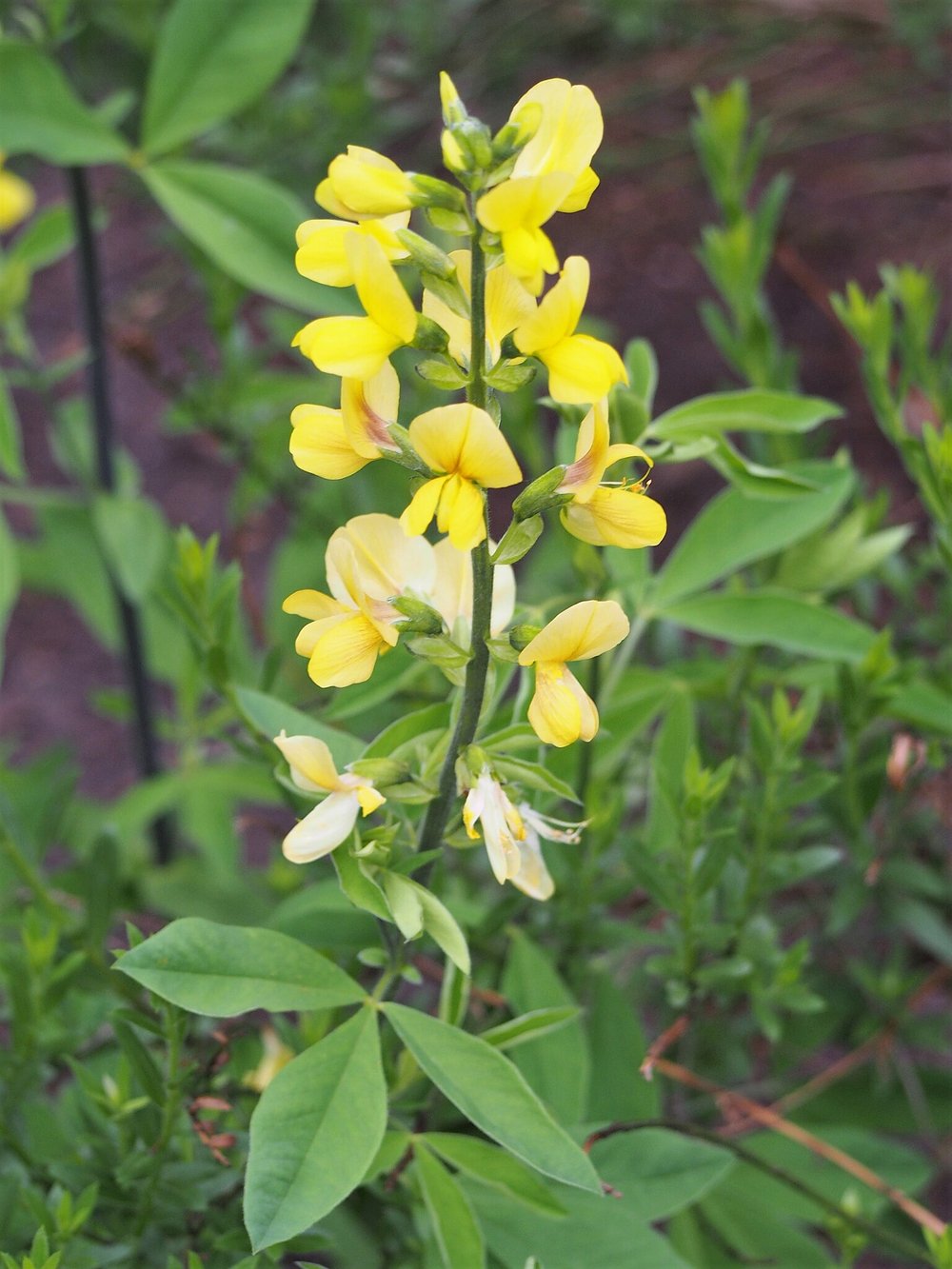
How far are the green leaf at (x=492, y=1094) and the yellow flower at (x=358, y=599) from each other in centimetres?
25

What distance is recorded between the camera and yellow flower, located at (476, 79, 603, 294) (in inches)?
26.5

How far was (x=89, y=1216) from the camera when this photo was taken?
1014 mm

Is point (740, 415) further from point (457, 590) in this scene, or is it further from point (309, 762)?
point (309, 762)

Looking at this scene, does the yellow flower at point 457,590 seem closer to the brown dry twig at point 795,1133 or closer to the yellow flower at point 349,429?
the yellow flower at point 349,429

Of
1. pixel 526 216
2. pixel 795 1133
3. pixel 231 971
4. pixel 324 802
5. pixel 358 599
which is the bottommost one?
pixel 795 1133

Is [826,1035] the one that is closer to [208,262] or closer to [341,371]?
[341,371]

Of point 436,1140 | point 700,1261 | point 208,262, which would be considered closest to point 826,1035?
point 700,1261

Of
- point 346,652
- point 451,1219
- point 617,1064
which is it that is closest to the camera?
point 346,652

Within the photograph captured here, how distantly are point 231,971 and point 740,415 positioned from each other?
0.58 metres

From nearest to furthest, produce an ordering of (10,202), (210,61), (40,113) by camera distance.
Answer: (40,113), (210,61), (10,202)

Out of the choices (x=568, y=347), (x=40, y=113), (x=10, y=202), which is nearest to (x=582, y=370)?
(x=568, y=347)

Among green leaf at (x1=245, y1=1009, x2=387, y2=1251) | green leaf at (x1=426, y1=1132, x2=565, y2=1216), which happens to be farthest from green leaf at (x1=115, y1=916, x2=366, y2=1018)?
green leaf at (x1=426, y1=1132, x2=565, y2=1216)

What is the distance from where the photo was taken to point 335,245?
2.45 feet

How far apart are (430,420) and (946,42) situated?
2488 mm
